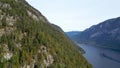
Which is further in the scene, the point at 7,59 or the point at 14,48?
the point at 14,48

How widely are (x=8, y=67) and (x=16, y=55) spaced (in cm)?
1546

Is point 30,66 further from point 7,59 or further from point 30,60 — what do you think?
point 7,59

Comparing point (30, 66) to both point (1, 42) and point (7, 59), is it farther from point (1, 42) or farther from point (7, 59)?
point (1, 42)

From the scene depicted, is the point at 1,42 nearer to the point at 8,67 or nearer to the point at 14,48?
the point at 14,48

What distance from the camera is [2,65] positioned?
179375 millimetres

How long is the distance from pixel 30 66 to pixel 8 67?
19.8m

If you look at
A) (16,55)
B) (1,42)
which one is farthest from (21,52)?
(1,42)

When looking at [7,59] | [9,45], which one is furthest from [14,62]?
[9,45]

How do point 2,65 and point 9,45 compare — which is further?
point 9,45

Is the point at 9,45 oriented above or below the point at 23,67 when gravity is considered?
above

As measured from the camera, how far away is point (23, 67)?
18862cm

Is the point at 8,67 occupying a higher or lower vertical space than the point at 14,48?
lower

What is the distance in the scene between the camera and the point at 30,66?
633ft

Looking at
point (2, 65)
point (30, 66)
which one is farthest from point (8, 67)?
point (30, 66)
